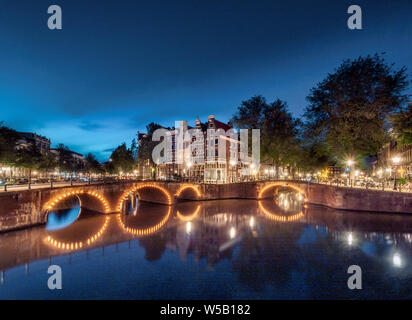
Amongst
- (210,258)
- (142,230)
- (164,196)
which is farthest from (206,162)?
(210,258)

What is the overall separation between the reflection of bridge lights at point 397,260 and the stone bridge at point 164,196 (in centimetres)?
1435

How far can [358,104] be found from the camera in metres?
28.8

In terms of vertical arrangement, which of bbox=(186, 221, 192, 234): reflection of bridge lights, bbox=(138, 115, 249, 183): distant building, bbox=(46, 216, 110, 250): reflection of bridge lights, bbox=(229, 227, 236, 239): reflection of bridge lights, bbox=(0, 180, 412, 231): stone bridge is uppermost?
bbox=(138, 115, 249, 183): distant building

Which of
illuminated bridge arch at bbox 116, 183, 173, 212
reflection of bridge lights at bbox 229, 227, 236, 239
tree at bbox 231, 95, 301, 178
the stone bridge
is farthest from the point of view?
tree at bbox 231, 95, 301, 178

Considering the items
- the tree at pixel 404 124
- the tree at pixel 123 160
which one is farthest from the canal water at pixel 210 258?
the tree at pixel 123 160

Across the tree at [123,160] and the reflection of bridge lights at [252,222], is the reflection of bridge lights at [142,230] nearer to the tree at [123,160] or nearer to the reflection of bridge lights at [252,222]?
the reflection of bridge lights at [252,222]

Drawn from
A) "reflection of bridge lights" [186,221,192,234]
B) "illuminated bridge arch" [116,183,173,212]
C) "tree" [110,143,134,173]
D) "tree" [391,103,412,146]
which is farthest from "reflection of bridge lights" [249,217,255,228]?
"tree" [110,143,134,173]

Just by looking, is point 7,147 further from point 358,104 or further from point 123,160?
point 358,104

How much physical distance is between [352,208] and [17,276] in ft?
114

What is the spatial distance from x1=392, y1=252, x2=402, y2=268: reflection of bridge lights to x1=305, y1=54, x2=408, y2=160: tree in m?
20.0

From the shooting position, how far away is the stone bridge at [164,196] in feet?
61.0

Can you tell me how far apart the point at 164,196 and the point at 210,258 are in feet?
75.1

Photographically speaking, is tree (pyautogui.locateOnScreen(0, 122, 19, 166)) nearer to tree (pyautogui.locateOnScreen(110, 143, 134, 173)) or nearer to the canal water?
the canal water

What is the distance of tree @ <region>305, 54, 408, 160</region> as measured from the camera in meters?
28.2
